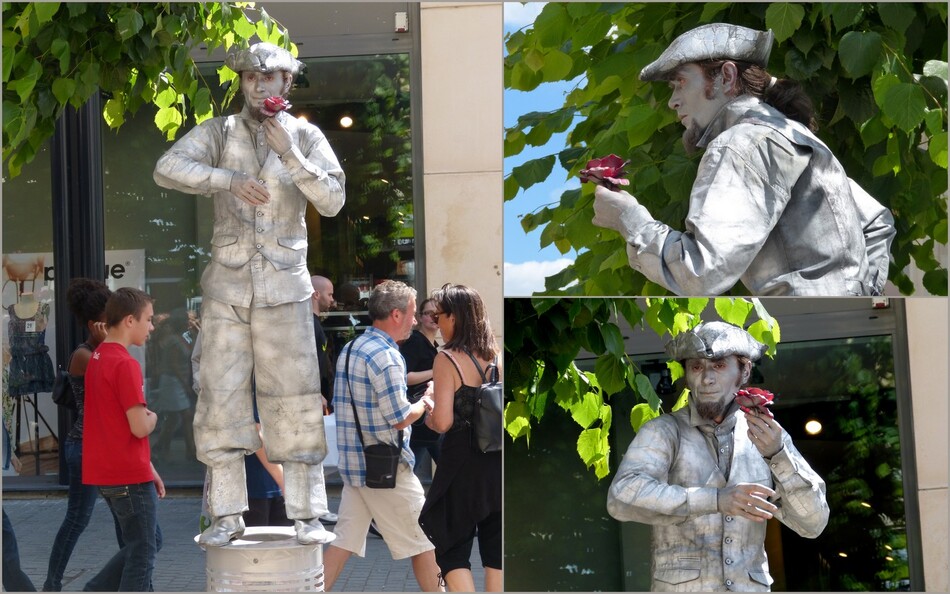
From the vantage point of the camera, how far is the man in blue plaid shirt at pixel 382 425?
173 inches

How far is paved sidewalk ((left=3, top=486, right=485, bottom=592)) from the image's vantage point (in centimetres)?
475

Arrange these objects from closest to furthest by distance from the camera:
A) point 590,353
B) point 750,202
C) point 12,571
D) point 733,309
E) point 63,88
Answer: point 750,202 → point 733,309 → point 590,353 → point 63,88 → point 12,571

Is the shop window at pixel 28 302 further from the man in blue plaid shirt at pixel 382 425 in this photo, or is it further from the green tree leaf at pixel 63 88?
the man in blue plaid shirt at pixel 382 425

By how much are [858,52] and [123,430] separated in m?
2.58

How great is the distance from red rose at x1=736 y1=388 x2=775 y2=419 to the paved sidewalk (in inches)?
58.6

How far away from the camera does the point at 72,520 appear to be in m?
5.05

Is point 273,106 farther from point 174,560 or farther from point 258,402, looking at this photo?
point 174,560

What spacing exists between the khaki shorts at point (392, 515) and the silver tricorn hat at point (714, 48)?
1.72 meters

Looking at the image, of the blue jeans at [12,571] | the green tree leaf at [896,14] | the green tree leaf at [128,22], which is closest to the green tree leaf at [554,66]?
the green tree leaf at [896,14]

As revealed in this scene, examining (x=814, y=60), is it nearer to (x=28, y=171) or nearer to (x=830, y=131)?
(x=830, y=131)

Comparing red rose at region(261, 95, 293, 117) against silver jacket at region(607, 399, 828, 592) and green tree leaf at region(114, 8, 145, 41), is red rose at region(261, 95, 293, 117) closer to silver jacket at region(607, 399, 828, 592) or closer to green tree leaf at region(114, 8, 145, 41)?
green tree leaf at region(114, 8, 145, 41)

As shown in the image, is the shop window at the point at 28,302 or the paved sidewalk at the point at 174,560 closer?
the paved sidewalk at the point at 174,560

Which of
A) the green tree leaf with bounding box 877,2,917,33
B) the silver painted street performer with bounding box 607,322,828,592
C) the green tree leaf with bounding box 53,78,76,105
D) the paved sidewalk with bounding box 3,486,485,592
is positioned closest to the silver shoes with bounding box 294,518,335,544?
the paved sidewalk with bounding box 3,486,485,592

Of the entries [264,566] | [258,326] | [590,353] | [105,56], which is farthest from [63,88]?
[590,353]
